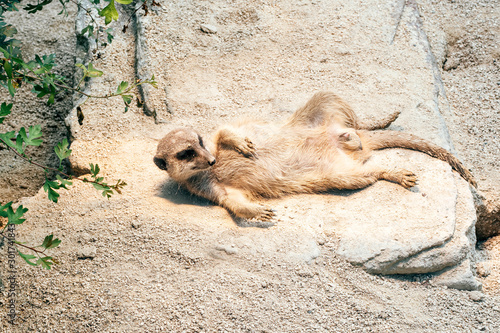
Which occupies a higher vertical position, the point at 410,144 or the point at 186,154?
the point at 410,144

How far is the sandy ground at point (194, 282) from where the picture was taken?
2686 mm

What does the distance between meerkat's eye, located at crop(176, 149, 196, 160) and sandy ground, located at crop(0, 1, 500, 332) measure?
14.5 inches

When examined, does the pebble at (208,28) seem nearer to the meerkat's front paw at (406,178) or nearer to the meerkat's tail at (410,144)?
the meerkat's tail at (410,144)

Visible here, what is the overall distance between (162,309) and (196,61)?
307 cm

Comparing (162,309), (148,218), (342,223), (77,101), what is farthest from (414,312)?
(77,101)

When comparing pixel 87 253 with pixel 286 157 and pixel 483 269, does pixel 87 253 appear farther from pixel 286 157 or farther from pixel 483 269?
pixel 483 269

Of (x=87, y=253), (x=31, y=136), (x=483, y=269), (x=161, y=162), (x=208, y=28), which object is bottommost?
(x=87, y=253)

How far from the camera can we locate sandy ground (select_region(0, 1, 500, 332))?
2686mm

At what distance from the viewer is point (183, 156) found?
3.49 metres

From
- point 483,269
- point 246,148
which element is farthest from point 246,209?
point 483,269

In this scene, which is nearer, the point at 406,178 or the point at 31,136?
the point at 31,136

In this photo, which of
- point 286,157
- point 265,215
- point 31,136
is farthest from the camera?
point 286,157

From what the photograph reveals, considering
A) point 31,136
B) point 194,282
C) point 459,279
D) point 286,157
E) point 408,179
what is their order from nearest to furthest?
1. point 31,136
2. point 194,282
3. point 459,279
4. point 408,179
5. point 286,157

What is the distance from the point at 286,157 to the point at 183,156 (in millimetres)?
903
